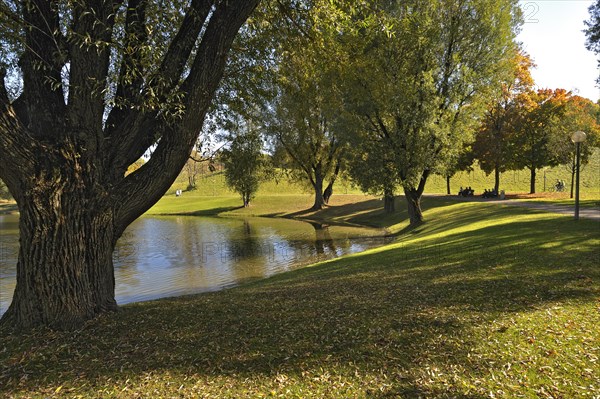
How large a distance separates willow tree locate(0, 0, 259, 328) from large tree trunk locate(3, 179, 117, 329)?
0.6 inches

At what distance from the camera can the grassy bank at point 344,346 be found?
15.0 feet

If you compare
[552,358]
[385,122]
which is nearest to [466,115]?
[385,122]

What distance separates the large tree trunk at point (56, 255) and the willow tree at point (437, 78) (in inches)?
714

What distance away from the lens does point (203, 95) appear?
21.4 feet

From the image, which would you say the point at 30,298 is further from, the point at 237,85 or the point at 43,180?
the point at 237,85

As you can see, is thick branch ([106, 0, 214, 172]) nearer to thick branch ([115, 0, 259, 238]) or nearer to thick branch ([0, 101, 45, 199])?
thick branch ([115, 0, 259, 238])

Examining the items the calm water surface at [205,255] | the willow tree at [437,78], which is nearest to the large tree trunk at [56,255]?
the calm water surface at [205,255]

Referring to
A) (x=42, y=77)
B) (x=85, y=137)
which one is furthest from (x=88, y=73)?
(x=85, y=137)

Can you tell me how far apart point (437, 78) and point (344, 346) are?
73.2 ft

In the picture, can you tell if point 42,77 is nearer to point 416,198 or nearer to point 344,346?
point 344,346

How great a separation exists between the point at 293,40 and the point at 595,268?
938cm

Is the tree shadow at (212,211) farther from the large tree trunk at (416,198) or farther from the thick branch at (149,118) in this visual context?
the thick branch at (149,118)

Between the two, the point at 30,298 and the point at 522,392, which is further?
the point at 30,298

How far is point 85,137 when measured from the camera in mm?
6238
